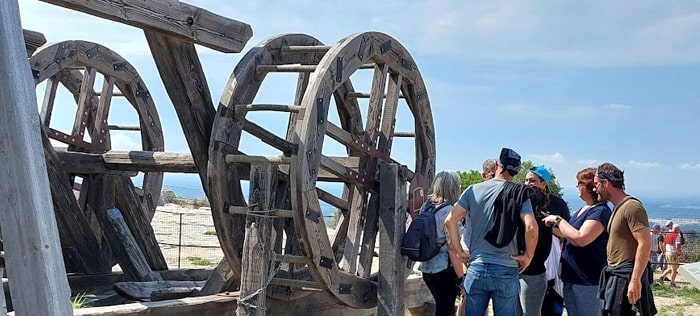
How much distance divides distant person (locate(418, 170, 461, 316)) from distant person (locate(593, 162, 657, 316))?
45.1 inches

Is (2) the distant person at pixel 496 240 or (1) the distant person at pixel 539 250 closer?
(2) the distant person at pixel 496 240

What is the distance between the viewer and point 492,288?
5.12 meters

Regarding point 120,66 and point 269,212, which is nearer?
point 269,212

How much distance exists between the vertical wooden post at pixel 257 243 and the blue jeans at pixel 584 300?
2.10 m

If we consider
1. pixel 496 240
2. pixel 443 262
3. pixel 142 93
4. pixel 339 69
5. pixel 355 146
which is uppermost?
pixel 142 93

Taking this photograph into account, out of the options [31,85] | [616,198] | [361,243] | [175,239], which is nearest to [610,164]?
[616,198]

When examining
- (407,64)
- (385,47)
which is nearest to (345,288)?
(385,47)

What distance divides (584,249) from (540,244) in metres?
0.31

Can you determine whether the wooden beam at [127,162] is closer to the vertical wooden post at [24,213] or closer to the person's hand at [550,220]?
the person's hand at [550,220]

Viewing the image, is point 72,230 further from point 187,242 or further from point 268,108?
point 187,242

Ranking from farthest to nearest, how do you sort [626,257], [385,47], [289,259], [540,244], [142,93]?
[142,93] < [385,47] < [540,244] < [289,259] < [626,257]

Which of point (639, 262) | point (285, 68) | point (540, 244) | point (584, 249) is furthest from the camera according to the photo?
point (285, 68)

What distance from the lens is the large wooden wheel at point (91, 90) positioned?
764 centimetres

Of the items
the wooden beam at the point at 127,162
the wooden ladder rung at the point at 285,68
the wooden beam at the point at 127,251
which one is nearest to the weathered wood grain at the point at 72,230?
the wooden beam at the point at 127,251
